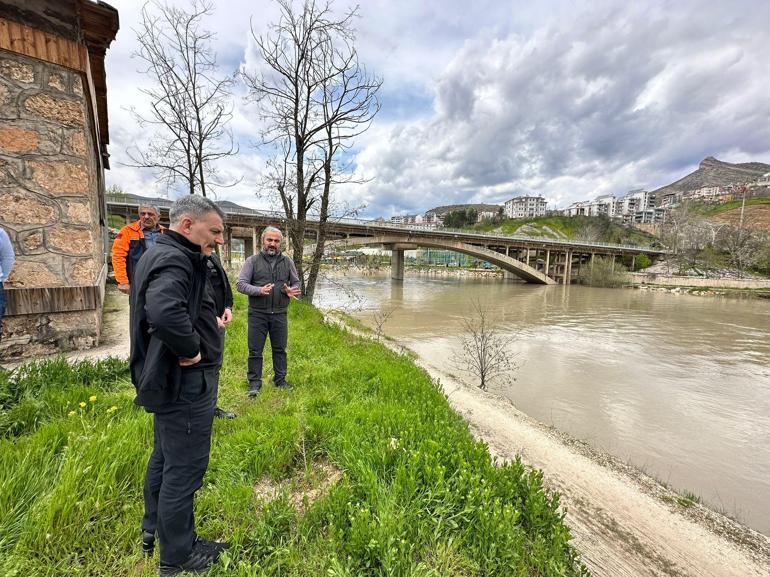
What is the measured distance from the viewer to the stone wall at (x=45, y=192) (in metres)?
3.75

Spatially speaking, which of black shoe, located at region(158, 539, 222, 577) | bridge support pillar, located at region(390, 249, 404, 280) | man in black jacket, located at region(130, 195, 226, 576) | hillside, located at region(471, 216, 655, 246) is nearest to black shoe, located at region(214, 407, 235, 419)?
man in black jacket, located at region(130, 195, 226, 576)

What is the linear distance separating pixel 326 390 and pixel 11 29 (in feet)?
17.7

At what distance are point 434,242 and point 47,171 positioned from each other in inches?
1244

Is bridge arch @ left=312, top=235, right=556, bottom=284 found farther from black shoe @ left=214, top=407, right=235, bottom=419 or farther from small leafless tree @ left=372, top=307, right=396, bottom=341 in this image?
black shoe @ left=214, top=407, right=235, bottom=419

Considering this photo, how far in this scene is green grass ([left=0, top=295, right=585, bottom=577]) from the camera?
160 cm

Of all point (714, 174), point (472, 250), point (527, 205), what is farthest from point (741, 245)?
point (714, 174)

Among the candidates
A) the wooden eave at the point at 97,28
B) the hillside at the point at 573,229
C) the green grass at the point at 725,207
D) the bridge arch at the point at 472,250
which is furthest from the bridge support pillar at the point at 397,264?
the green grass at the point at 725,207

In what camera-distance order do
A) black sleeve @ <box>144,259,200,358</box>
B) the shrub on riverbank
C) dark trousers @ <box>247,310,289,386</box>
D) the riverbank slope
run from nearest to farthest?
black sleeve @ <box>144,259,200,358</box> → the riverbank slope → dark trousers @ <box>247,310,289,386</box> → the shrub on riverbank

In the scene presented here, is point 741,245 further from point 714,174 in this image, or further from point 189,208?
point 714,174

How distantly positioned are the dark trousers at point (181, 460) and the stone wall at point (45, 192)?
392cm

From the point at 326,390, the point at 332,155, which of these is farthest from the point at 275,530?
the point at 332,155

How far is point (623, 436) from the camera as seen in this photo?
5277 millimetres

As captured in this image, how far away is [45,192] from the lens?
3.94 metres

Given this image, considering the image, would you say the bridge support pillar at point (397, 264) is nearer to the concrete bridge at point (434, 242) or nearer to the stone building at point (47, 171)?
the concrete bridge at point (434, 242)
